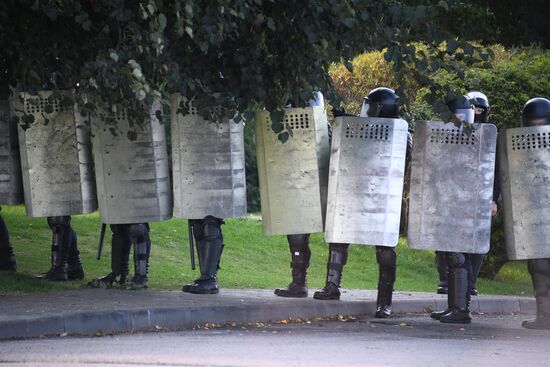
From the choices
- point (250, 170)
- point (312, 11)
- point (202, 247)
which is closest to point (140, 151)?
point (202, 247)

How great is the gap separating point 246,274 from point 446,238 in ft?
16.2

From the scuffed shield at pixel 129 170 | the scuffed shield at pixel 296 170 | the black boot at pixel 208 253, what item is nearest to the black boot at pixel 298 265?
the scuffed shield at pixel 296 170

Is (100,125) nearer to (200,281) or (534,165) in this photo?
(200,281)

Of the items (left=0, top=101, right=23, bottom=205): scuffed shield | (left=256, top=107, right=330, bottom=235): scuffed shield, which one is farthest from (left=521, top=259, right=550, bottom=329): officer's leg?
(left=0, top=101, right=23, bottom=205): scuffed shield

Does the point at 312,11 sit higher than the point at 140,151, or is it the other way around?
the point at 312,11

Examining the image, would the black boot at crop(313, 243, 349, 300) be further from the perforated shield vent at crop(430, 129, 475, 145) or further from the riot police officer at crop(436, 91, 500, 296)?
the perforated shield vent at crop(430, 129, 475, 145)

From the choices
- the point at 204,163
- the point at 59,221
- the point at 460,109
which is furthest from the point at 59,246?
the point at 460,109

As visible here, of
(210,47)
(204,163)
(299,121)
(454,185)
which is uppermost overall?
(210,47)

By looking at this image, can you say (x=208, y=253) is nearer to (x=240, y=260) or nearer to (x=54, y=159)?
(x=54, y=159)

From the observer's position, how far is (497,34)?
2241 centimetres

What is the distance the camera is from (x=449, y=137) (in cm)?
1097

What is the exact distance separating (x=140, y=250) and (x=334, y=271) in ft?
6.02

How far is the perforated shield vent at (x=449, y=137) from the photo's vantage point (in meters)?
10.9

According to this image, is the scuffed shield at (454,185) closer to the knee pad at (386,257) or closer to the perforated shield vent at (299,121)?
the knee pad at (386,257)
